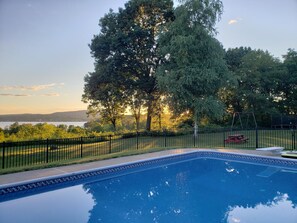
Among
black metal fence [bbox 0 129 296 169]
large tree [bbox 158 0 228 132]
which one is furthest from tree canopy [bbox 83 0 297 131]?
black metal fence [bbox 0 129 296 169]

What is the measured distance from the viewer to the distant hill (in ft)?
79.8

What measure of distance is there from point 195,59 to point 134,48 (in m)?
6.49

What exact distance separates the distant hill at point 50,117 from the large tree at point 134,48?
766 cm

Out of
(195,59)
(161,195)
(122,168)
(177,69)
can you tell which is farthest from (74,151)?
(195,59)

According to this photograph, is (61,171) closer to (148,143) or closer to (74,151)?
(74,151)

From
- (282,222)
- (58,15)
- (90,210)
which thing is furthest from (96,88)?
(282,222)

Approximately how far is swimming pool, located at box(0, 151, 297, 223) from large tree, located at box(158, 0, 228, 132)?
931 centimetres

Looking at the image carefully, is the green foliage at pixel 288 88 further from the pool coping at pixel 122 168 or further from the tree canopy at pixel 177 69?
the pool coping at pixel 122 168

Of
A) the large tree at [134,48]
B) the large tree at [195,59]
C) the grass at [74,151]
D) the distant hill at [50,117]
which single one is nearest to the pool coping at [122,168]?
the grass at [74,151]

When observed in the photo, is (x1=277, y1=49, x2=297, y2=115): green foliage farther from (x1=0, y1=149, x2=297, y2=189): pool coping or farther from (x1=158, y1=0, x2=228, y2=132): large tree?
(x1=0, y1=149, x2=297, y2=189): pool coping

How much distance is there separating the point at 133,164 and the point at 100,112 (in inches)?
755

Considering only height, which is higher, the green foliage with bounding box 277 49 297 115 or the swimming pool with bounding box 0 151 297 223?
the green foliage with bounding box 277 49 297 115

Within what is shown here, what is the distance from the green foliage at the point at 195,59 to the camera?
18.5m

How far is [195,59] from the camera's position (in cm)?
1914
